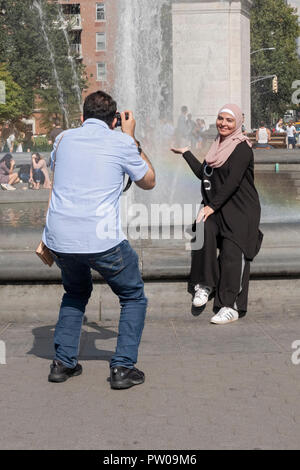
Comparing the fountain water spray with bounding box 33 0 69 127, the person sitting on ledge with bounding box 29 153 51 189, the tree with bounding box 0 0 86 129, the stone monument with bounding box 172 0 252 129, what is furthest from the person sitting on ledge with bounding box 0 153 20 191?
the tree with bounding box 0 0 86 129

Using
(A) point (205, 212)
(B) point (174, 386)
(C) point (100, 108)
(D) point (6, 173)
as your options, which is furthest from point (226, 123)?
(D) point (6, 173)

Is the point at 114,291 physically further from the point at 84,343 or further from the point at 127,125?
the point at 84,343

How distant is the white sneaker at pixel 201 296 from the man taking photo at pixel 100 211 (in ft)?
5.19

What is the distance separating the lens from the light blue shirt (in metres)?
4.79

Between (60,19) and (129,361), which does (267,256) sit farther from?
(60,19)

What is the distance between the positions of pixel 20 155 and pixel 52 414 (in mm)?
20211

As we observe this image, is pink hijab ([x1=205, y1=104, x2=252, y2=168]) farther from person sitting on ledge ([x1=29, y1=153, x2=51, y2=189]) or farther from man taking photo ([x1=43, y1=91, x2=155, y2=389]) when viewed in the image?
person sitting on ledge ([x1=29, y1=153, x2=51, y2=189])

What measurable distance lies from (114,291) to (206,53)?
22228mm

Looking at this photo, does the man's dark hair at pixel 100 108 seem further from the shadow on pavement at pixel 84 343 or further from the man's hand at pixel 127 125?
the shadow on pavement at pixel 84 343

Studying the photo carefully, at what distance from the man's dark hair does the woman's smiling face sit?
1793 mm

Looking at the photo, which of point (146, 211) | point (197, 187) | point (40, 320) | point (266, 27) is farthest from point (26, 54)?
point (40, 320)

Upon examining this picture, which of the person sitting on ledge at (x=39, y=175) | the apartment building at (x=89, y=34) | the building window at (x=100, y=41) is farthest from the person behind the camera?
the building window at (x=100, y=41)

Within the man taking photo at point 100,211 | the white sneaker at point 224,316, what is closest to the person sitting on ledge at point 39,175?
the white sneaker at point 224,316

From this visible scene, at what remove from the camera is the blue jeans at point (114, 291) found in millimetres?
4863
